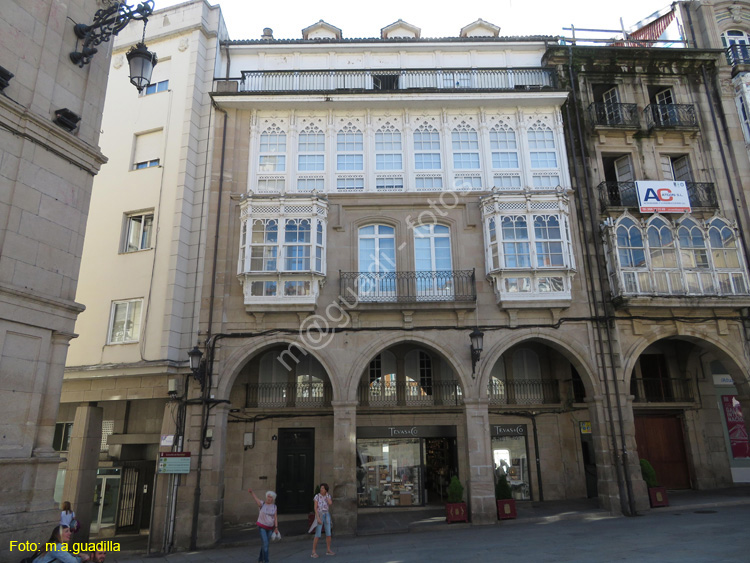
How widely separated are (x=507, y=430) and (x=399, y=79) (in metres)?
13.5

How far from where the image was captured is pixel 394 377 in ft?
59.2

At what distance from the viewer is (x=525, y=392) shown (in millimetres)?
18172

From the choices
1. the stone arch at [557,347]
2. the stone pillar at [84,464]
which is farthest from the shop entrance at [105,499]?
the stone arch at [557,347]

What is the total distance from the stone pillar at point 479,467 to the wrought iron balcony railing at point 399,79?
1130cm

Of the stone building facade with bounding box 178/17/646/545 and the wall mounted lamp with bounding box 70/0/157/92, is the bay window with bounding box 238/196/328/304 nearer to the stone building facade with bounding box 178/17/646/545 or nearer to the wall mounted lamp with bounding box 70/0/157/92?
the stone building facade with bounding box 178/17/646/545

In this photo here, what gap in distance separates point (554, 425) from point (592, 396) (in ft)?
10.3

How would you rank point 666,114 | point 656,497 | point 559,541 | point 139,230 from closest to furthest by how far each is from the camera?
point 559,541
point 656,497
point 139,230
point 666,114

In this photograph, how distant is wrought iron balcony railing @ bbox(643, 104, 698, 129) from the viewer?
18.0 meters

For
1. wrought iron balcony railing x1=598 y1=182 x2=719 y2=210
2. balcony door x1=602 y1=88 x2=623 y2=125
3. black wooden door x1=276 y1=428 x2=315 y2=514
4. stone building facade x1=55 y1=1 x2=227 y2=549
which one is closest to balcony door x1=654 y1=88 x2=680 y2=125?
balcony door x1=602 y1=88 x2=623 y2=125

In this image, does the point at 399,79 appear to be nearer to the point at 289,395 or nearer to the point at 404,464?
the point at 289,395

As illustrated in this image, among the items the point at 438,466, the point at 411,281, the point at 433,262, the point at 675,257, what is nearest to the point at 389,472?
the point at 438,466

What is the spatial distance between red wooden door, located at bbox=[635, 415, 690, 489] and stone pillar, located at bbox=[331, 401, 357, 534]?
1092 cm

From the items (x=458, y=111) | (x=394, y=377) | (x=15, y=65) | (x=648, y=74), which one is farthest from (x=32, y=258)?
(x=648, y=74)

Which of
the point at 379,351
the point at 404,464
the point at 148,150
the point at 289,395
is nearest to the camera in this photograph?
the point at 379,351
